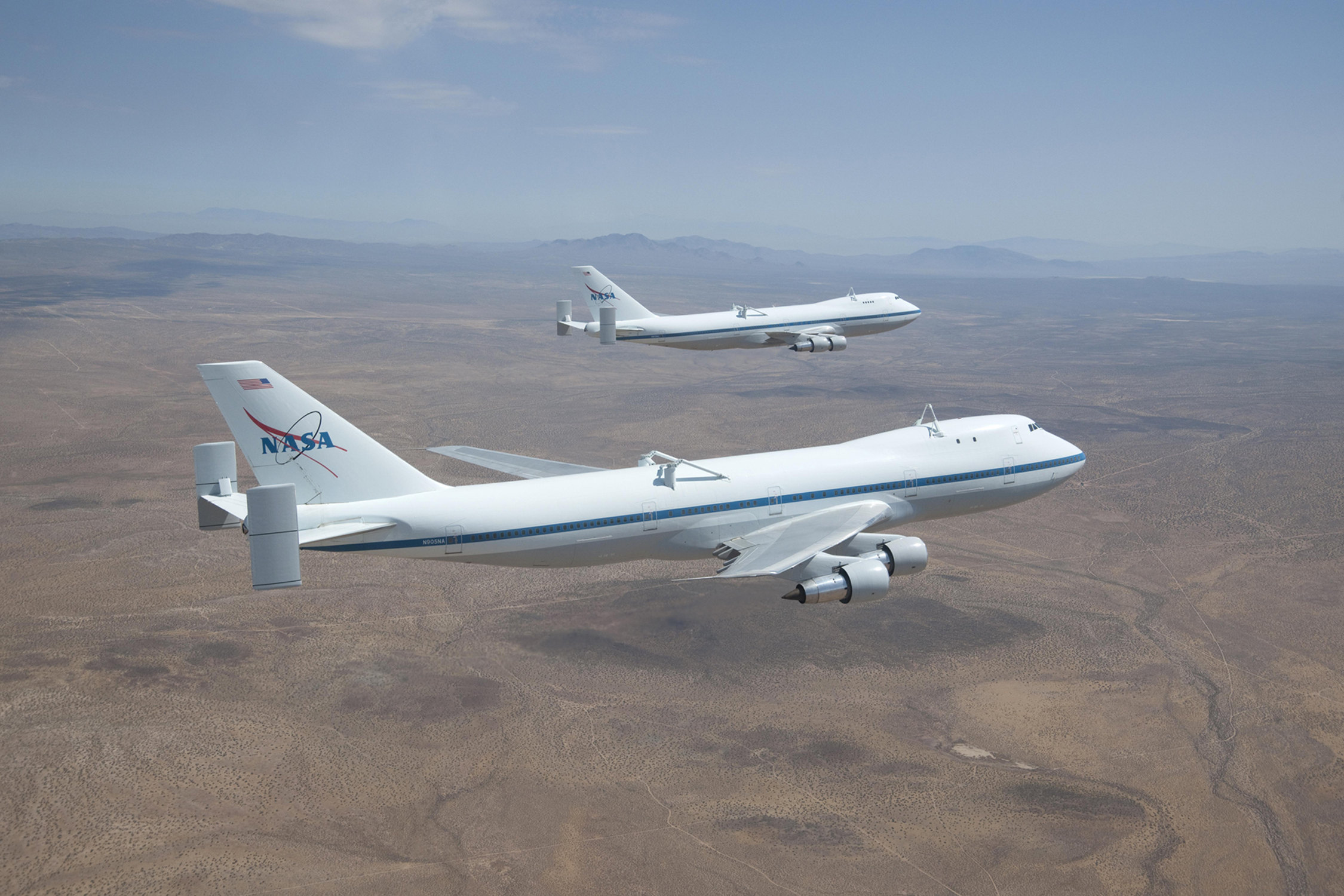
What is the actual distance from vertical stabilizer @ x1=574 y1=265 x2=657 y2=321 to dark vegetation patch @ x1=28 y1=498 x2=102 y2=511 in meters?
40.8

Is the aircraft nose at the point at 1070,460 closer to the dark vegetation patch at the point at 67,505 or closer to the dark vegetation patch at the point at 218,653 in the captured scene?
the dark vegetation patch at the point at 218,653

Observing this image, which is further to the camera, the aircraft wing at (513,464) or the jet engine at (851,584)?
the aircraft wing at (513,464)

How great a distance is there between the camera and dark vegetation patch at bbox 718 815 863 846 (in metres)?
32.7

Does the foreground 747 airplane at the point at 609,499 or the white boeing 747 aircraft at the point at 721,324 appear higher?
the white boeing 747 aircraft at the point at 721,324

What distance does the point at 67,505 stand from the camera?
68.5 metres

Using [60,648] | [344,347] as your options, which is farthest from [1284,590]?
[344,347]

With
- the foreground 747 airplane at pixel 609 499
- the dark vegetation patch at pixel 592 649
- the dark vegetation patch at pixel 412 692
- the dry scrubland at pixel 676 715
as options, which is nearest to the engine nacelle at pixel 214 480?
the foreground 747 airplane at pixel 609 499

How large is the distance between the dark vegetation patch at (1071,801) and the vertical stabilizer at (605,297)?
49.0 meters

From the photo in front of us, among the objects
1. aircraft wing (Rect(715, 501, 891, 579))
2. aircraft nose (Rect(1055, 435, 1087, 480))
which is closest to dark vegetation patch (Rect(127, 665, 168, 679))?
aircraft wing (Rect(715, 501, 891, 579))

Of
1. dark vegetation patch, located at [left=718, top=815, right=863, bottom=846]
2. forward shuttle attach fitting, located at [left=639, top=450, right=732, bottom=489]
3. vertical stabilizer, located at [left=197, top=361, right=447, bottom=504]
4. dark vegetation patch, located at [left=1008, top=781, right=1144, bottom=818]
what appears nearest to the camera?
dark vegetation patch, located at [left=718, top=815, right=863, bottom=846]

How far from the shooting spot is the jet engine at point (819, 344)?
3073 inches

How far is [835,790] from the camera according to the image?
35.2m

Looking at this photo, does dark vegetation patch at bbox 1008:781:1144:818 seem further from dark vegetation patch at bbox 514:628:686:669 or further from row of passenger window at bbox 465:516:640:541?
row of passenger window at bbox 465:516:640:541

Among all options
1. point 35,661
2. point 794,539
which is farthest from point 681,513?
point 35,661
